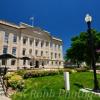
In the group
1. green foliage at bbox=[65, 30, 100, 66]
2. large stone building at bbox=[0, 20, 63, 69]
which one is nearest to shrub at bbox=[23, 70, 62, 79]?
large stone building at bbox=[0, 20, 63, 69]

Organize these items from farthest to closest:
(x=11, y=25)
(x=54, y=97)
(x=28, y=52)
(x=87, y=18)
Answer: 1. (x=28, y=52)
2. (x=11, y=25)
3. (x=87, y=18)
4. (x=54, y=97)

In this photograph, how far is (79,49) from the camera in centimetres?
5450

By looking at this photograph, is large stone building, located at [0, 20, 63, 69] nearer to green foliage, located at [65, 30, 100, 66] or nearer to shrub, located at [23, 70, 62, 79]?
green foliage, located at [65, 30, 100, 66]

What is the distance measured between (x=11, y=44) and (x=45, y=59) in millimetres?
13755

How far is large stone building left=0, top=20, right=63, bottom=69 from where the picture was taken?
42406 millimetres

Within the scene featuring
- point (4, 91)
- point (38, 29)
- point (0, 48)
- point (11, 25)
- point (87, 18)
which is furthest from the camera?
point (38, 29)

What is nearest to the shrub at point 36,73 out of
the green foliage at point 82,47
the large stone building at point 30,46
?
the large stone building at point 30,46

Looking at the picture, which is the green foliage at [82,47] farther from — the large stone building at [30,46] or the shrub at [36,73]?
the shrub at [36,73]

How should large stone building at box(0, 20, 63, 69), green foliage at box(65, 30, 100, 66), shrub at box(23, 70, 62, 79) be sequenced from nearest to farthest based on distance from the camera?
shrub at box(23, 70, 62, 79), large stone building at box(0, 20, 63, 69), green foliage at box(65, 30, 100, 66)

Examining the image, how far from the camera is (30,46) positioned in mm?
49281

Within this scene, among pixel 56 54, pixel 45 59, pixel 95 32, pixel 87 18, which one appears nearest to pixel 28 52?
pixel 45 59

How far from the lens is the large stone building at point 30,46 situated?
42.4m

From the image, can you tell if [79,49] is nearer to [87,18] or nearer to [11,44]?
[11,44]

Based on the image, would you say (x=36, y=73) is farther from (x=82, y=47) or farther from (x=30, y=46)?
(x=82, y=47)
